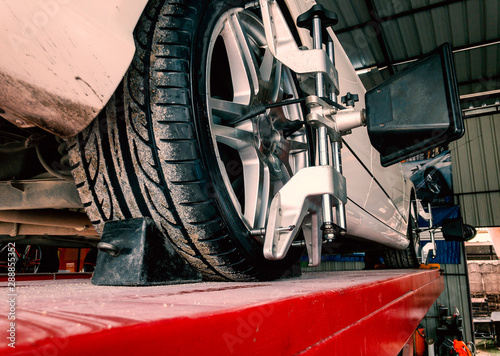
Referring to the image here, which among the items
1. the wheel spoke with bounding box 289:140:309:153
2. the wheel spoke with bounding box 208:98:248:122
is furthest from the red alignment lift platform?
the wheel spoke with bounding box 289:140:309:153

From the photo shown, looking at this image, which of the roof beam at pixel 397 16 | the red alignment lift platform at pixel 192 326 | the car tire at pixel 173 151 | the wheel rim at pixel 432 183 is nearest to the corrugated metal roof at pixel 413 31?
the roof beam at pixel 397 16

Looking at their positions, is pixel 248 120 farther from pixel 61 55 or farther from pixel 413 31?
pixel 413 31

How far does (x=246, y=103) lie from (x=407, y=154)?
18.7 inches

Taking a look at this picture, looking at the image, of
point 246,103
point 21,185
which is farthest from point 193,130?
point 21,185

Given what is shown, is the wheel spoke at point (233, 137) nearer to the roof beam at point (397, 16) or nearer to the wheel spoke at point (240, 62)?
the wheel spoke at point (240, 62)

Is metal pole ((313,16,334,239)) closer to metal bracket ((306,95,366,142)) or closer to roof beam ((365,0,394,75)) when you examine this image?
metal bracket ((306,95,366,142))

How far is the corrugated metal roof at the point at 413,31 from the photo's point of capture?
559cm

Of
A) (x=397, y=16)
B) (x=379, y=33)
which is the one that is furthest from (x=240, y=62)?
(x=379, y=33)

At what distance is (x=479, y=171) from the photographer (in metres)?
10.2

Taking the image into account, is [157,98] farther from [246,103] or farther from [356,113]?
[356,113]

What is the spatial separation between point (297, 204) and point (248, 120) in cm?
34

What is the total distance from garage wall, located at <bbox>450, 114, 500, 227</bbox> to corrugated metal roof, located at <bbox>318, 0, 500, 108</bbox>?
3.16 metres

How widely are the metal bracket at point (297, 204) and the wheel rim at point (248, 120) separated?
0.39ft

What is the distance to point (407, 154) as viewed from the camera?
3.02 ft
